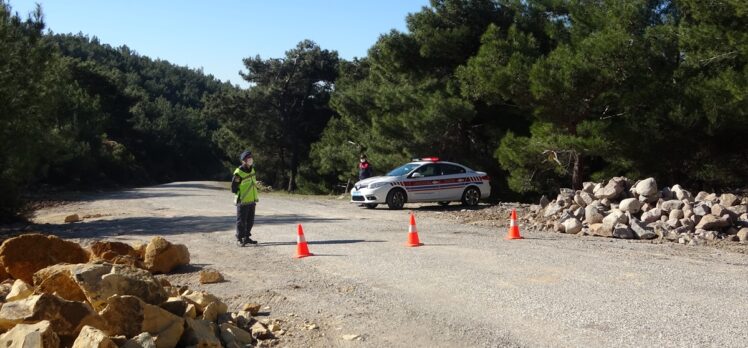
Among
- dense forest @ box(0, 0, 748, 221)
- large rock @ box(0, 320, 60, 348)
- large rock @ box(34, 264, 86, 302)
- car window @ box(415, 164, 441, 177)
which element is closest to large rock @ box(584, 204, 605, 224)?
dense forest @ box(0, 0, 748, 221)

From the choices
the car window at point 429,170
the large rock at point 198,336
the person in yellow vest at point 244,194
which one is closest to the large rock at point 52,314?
the large rock at point 198,336

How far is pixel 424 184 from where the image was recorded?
21250 millimetres

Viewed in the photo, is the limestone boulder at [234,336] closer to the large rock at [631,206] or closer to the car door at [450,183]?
the large rock at [631,206]

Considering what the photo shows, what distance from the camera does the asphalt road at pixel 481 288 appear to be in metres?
6.11

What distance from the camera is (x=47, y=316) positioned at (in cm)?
508

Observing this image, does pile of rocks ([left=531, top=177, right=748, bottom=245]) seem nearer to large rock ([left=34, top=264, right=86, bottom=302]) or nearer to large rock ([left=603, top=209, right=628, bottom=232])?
large rock ([left=603, top=209, right=628, bottom=232])

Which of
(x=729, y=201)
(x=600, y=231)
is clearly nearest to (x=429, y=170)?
(x=600, y=231)

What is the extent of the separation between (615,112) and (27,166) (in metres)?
20.3

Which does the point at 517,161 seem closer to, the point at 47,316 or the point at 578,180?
the point at 578,180

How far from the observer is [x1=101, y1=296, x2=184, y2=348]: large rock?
17.6 ft

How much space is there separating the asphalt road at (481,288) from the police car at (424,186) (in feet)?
20.1

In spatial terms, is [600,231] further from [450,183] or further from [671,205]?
[450,183]

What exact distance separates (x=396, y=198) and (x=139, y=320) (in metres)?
15.8

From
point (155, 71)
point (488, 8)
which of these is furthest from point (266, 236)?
point (155, 71)
